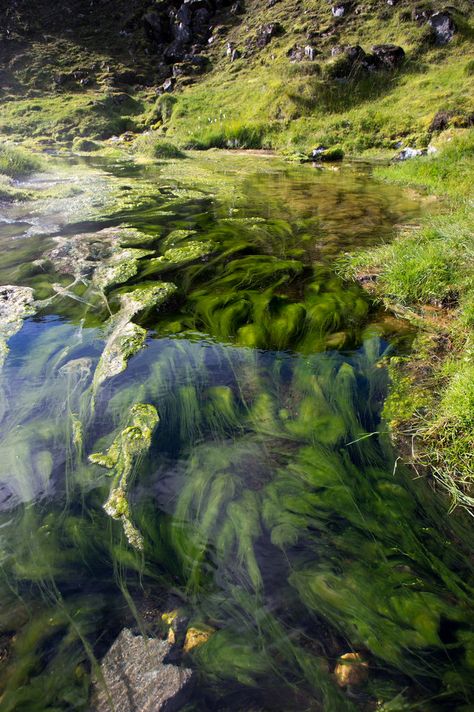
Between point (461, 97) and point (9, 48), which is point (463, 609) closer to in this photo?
point (461, 97)

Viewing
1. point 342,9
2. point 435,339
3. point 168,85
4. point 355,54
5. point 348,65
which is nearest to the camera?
point 435,339

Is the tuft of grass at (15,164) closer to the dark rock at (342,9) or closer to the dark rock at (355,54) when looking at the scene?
the dark rock at (355,54)

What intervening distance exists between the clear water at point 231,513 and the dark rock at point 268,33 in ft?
144

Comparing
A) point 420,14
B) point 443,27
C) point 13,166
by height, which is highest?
point 420,14

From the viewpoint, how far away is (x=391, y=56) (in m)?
23.0

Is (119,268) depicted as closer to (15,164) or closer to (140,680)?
(140,680)

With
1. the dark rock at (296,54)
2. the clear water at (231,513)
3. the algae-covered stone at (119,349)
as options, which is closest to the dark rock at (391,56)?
the dark rock at (296,54)

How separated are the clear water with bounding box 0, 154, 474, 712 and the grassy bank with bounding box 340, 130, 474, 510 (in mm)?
164

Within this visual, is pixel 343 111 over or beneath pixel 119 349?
over

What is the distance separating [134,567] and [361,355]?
219 centimetres

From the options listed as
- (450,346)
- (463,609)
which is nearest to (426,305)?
(450,346)

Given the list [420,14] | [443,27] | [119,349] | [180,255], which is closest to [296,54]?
[420,14]

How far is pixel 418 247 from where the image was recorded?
4191 millimetres

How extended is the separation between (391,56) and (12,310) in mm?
28528
